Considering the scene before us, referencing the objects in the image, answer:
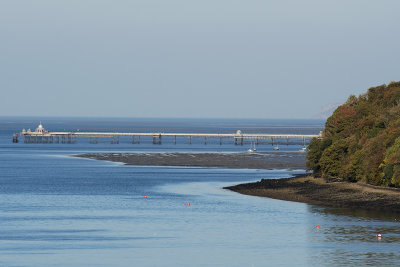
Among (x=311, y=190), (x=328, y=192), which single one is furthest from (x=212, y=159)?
(x=328, y=192)

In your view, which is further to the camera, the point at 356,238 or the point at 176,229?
the point at 176,229

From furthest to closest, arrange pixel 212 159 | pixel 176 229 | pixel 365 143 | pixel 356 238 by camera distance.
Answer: pixel 212 159, pixel 365 143, pixel 176 229, pixel 356 238

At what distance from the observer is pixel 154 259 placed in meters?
48.1

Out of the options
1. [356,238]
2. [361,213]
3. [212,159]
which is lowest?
[356,238]

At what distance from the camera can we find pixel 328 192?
278 feet

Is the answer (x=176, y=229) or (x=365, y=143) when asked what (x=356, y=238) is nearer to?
(x=176, y=229)

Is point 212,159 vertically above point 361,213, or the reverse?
→ point 212,159

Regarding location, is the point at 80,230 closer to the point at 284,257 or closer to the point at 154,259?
the point at 154,259

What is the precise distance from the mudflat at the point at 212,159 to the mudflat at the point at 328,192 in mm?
35700

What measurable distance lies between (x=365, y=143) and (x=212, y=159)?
56207 millimetres

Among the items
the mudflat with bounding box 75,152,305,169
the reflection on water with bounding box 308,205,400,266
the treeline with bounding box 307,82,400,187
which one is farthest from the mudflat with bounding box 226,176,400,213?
the mudflat with bounding box 75,152,305,169

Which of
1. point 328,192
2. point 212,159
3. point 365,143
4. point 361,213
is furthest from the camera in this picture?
point 212,159

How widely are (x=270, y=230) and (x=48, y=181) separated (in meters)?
48.4

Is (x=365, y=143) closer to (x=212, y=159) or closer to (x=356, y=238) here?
(x=356, y=238)
